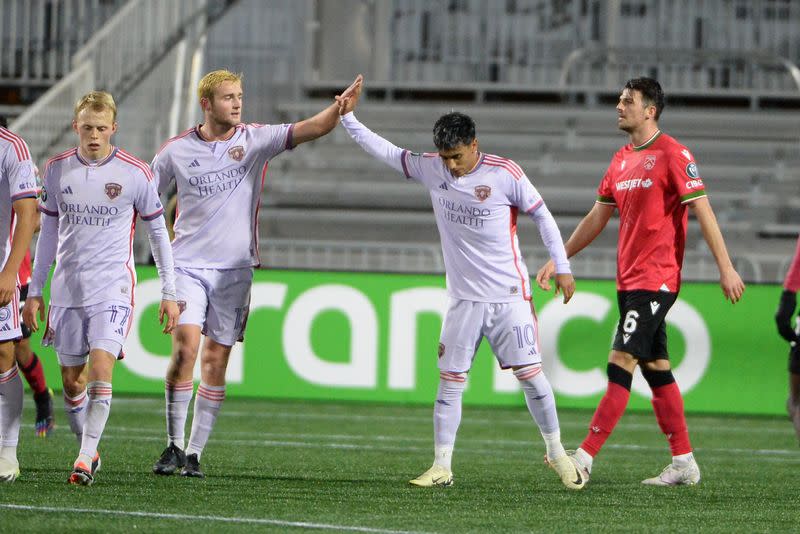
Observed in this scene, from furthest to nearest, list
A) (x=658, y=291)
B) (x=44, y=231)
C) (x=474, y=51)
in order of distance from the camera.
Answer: (x=474, y=51) < (x=658, y=291) < (x=44, y=231)

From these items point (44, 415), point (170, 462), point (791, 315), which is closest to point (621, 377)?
point (791, 315)

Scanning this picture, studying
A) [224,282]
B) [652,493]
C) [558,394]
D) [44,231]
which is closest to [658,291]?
[652,493]

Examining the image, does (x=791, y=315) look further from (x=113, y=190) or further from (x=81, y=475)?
(x=81, y=475)

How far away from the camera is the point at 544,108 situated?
60.1 ft

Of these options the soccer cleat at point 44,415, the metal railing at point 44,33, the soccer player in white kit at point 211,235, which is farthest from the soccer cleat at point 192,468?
the metal railing at point 44,33

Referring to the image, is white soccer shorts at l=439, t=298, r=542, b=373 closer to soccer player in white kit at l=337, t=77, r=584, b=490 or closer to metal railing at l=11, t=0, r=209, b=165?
soccer player in white kit at l=337, t=77, r=584, b=490

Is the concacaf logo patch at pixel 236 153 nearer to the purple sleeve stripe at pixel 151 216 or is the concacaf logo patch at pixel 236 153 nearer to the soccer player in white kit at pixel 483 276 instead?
the purple sleeve stripe at pixel 151 216

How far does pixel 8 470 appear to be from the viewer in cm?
681

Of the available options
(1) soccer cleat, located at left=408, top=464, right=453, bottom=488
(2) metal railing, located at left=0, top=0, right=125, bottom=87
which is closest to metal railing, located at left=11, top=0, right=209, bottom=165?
(2) metal railing, located at left=0, top=0, right=125, bottom=87

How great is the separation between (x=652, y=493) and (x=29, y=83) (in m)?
13.2

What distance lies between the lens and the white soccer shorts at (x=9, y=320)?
6.99m

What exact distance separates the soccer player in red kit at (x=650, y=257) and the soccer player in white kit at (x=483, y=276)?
0.30m

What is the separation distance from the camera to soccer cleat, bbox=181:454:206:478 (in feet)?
23.6

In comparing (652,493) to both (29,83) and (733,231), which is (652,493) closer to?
(733,231)
